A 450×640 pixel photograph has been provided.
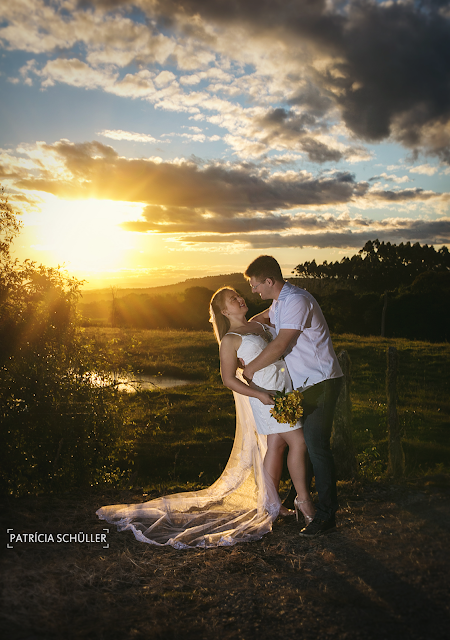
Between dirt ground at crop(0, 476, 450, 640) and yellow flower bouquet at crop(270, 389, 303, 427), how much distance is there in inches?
49.0

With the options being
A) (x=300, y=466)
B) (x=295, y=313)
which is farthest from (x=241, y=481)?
(x=295, y=313)

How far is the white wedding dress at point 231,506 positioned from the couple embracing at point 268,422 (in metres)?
0.01

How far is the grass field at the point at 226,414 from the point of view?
10438mm

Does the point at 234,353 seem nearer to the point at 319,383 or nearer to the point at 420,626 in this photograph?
the point at 319,383

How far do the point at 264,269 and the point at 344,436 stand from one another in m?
3.61

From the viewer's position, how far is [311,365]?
4848 mm

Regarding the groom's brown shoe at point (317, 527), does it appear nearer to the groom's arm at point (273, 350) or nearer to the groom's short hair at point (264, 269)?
the groom's arm at point (273, 350)

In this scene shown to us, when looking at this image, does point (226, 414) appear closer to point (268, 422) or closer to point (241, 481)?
point (241, 481)

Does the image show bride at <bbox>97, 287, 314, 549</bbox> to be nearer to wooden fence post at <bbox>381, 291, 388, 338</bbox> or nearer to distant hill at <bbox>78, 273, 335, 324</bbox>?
distant hill at <bbox>78, 273, 335, 324</bbox>

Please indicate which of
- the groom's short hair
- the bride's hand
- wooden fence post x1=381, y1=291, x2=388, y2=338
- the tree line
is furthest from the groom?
wooden fence post x1=381, y1=291, x2=388, y2=338

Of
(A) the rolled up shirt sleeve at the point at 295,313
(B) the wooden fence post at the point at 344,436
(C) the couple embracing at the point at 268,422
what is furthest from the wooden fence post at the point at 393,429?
(A) the rolled up shirt sleeve at the point at 295,313

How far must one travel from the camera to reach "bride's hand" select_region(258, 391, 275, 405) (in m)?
4.81

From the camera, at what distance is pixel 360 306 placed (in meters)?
47.9

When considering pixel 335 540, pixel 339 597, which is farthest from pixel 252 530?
pixel 339 597
